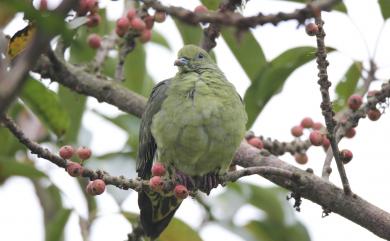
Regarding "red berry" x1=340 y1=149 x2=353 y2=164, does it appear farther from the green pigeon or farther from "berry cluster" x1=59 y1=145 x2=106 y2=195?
→ "berry cluster" x1=59 y1=145 x2=106 y2=195

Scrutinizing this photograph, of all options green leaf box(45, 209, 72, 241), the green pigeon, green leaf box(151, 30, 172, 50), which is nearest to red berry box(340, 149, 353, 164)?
the green pigeon

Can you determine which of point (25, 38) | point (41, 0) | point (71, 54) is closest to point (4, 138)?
point (71, 54)

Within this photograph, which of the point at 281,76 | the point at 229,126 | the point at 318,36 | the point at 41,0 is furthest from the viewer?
the point at 281,76

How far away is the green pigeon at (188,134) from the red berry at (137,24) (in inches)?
14.8

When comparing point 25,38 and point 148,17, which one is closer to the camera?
point 25,38

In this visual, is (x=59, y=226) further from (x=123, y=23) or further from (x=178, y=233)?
(x=123, y=23)

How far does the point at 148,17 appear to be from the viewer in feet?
13.8

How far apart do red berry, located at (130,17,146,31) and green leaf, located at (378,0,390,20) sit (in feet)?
4.95

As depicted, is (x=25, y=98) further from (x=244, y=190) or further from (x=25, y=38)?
(x=244, y=190)

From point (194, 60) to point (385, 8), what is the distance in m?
1.26

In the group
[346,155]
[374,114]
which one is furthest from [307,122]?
[346,155]

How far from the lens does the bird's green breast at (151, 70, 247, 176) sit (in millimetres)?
3658

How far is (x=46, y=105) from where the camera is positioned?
11.7 ft

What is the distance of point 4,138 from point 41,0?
1.61 m
